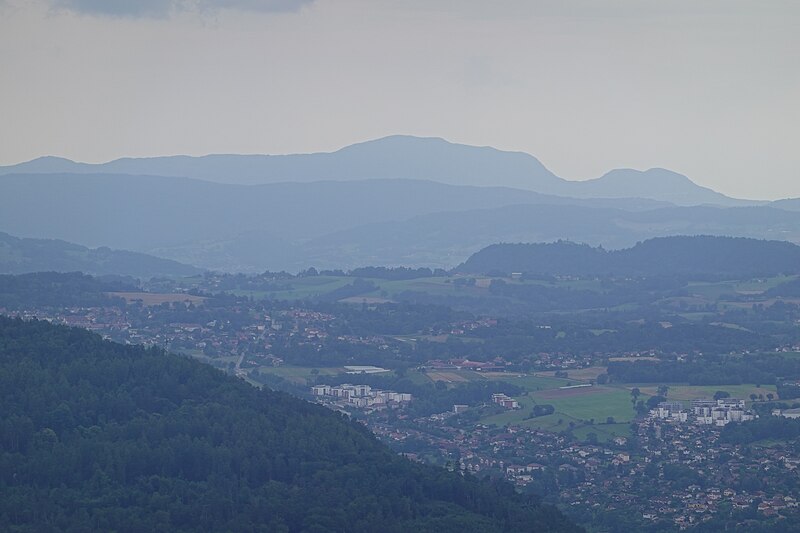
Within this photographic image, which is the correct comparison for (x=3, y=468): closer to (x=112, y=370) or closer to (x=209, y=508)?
(x=209, y=508)

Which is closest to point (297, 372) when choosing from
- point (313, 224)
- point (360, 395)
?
point (360, 395)

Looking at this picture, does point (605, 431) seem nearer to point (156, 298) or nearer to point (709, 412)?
point (709, 412)

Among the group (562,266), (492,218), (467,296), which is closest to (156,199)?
(492,218)

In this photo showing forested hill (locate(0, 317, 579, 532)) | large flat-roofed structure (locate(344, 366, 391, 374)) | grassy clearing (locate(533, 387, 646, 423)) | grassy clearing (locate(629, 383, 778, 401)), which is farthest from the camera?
large flat-roofed structure (locate(344, 366, 391, 374))

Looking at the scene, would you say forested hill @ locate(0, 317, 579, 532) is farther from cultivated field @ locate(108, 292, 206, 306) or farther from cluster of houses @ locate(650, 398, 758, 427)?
cultivated field @ locate(108, 292, 206, 306)

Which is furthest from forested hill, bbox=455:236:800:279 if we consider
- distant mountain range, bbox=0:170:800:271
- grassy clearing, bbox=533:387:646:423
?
grassy clearing, bbox=533:387:646:423

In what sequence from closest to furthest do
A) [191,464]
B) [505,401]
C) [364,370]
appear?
[191,464] < [505,401] < [364,370]

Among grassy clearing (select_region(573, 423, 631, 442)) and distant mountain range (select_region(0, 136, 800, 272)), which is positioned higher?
distant mountain range (select_region(0, 136, 800, 272))
